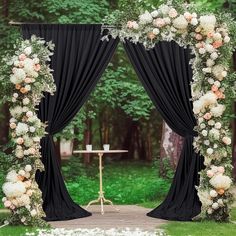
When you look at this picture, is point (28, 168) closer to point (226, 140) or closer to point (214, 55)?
point (226, 140)

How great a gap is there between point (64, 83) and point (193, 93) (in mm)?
1830

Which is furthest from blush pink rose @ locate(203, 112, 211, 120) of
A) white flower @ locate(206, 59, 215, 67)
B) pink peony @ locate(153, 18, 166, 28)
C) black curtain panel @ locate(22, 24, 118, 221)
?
black curtain panel @ locate(22, 24, 118, 221)

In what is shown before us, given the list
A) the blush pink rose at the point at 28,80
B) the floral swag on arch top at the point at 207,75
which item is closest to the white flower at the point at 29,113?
the blush pink rose at the point at 28,80

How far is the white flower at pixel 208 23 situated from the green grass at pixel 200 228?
102 inches

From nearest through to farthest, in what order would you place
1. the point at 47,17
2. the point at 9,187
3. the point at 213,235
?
the point at 213,235 → the point at 9,187 → the point at 47,17

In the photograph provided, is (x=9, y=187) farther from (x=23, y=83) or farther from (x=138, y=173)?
(x=138, y=173)

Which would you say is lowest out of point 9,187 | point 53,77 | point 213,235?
point 213,235

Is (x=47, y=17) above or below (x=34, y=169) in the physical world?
above

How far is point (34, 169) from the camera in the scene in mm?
8852

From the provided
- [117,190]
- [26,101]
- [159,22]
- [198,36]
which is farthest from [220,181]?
[117,190]

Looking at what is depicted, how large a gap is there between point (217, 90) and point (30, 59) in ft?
8.33

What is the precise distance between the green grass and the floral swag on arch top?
0.22 metres

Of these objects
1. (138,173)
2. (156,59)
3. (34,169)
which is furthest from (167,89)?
(138,173)

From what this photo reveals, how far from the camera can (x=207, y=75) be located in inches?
359
